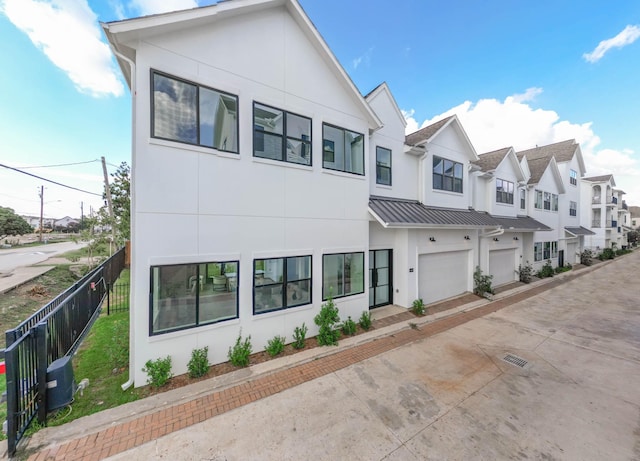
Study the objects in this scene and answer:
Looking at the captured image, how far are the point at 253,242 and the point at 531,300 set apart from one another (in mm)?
14129

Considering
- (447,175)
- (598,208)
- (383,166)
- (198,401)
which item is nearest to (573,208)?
(598,208)

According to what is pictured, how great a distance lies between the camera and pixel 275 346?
6.44 meters

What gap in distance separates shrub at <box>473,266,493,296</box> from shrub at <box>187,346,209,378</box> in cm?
1280

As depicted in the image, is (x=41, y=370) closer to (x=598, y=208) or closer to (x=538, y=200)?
(x=538, y=200)

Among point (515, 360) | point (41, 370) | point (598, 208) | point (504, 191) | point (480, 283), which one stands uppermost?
point (598, 208)

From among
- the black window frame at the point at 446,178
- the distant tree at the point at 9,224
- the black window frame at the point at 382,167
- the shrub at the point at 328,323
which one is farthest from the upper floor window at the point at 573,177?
the distant tree at the point at 9,224

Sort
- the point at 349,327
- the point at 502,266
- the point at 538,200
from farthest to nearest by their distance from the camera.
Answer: the point at 538,200, the point at 502,266, the point at 349,327

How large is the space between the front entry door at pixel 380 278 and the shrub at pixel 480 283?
542cm

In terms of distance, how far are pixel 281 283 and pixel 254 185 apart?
9.30 feet

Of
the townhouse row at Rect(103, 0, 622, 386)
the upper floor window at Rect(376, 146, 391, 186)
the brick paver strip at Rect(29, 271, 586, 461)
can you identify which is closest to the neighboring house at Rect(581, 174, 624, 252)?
the townhouse row at Rect(103, 0, 622, 386)

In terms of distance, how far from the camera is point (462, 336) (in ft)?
26.2

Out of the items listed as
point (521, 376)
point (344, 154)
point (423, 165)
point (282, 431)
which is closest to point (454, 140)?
point (423, 165)

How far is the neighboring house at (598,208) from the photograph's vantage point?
1331 inches

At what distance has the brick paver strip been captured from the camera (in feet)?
12.2
